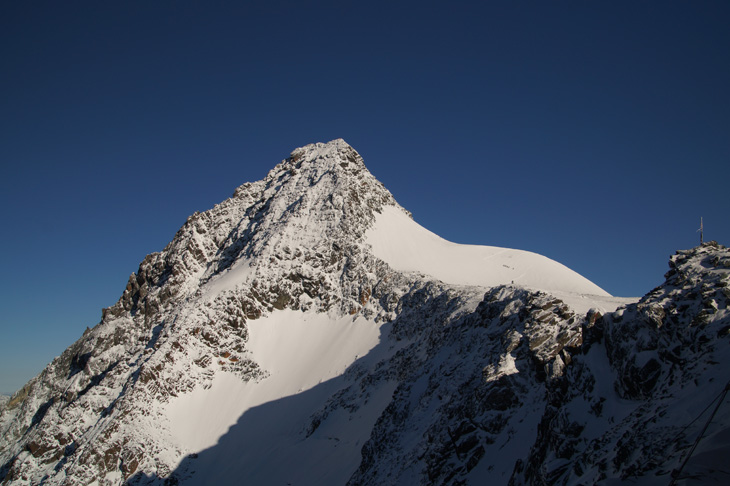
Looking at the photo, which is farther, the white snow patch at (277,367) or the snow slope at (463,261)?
the snow slope at (463,261)

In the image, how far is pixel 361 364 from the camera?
176 feet

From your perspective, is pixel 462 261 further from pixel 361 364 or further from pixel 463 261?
pixel 361 364

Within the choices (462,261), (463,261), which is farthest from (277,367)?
(463,261)

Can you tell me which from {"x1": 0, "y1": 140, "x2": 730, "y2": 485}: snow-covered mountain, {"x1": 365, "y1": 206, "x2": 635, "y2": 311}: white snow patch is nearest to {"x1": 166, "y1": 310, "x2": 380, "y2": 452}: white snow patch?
{"x1": 0, "y1": 140, "x2": 730, "y2": 485}: snow-covered mountain

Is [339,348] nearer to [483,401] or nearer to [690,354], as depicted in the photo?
[483,401]

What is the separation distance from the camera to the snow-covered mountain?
15.3 metres

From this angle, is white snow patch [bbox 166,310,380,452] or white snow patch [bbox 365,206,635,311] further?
white snow patch [bbox 365,206,635,311]

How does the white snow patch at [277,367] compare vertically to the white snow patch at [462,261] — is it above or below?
below

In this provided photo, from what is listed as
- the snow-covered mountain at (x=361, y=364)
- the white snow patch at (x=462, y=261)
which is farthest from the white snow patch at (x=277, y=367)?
the white snow patch at (x=462, y=261)

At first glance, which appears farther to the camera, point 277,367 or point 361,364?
point 277,367

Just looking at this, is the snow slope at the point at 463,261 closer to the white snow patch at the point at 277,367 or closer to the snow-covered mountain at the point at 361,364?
the snow-covered mountain at the point at 361,364

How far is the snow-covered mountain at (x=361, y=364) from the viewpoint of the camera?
50.3ft

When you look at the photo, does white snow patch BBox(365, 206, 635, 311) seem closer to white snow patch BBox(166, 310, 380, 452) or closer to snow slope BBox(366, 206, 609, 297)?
snow slope BBox(366, 206, 609, 297)

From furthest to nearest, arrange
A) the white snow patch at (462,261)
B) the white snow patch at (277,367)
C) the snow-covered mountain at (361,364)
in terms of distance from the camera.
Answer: the white snow patch at (462,261) < the white snow patch at (277,367) < the snow-covered mountain at (361,364)
